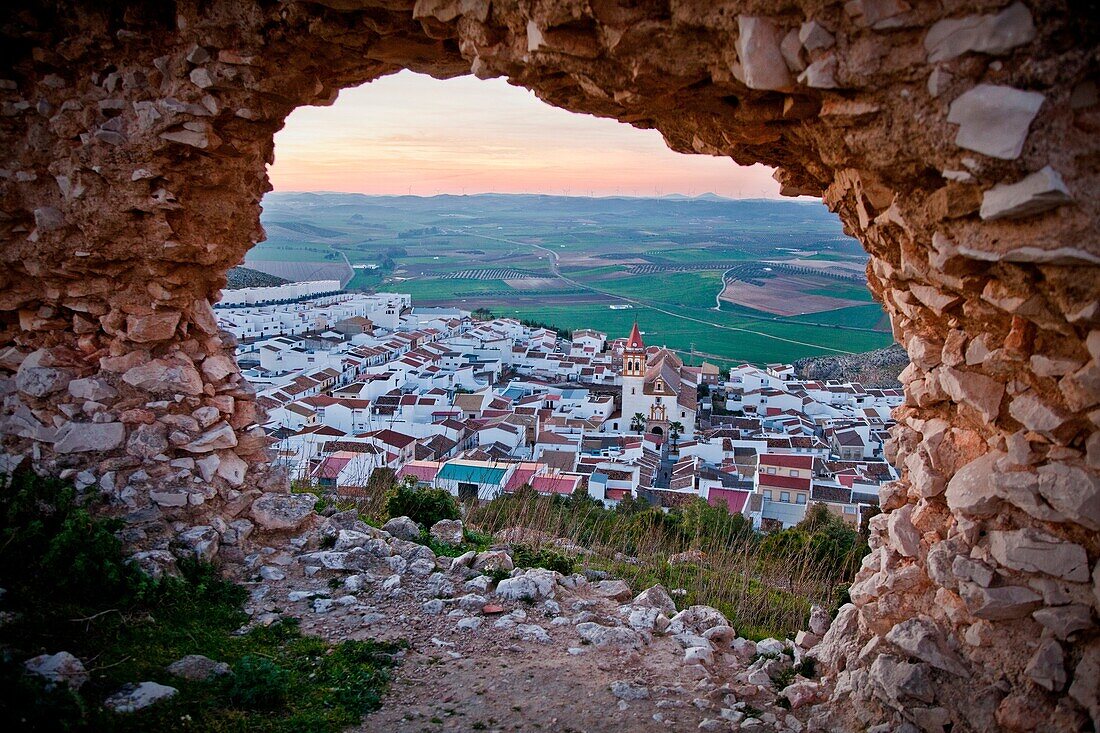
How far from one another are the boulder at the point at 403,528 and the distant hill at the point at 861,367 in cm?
4070

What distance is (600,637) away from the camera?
4.27 meters

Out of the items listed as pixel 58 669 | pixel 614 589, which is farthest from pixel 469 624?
pixel 58 669

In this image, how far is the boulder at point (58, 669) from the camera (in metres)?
3.02

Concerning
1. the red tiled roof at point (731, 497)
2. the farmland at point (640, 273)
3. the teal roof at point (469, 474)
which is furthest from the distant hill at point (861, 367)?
the teal roof at point (469, 474)

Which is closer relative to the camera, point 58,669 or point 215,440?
point 58,669

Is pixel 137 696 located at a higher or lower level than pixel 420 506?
higher

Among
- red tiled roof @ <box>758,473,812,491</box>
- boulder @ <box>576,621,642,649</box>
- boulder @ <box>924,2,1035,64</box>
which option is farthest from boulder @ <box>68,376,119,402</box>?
red tiled roof @ <box>758,473,812,491</box>

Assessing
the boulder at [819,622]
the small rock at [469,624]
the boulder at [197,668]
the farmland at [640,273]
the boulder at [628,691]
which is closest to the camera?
the boulder at [197,668]

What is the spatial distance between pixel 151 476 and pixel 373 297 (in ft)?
198

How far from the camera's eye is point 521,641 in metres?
4.22

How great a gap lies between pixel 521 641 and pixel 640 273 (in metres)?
97.5

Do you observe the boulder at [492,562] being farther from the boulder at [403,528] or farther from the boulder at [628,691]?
the boulder at [628,691]

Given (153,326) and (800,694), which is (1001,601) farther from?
(153,326)

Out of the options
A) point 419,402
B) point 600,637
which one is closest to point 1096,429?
point 600,637
